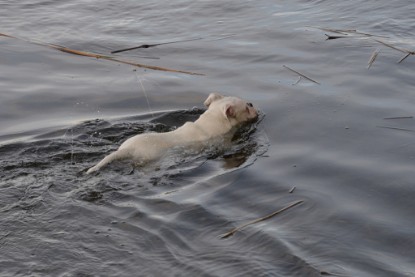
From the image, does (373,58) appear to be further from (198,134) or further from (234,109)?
(198,134)

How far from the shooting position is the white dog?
27.7 ft

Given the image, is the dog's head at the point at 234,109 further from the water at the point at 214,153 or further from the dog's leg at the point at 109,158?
the dog's leg at the point at 109,158

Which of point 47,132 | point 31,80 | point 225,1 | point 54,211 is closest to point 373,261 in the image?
point 54,211

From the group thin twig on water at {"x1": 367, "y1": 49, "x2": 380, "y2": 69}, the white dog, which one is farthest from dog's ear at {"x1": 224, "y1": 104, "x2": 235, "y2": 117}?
thin twig on water at {"x1": 367, "y1": 49, "x2": 380, "y2": 69}

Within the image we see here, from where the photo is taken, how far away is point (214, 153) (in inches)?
358

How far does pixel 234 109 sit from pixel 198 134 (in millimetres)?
629

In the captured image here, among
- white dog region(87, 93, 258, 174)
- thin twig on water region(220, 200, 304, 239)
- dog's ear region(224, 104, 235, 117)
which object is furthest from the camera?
dog's ear region(224, 104, 235, 117)

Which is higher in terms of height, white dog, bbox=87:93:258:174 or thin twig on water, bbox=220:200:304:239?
white dog, bbox=87:93:258:174

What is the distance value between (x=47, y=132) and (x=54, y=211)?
2540mm

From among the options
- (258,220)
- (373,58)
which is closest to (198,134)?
(258,220)

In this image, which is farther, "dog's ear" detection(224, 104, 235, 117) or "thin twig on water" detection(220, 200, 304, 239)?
"dog's ear" detection(224, 104, 235, 117)

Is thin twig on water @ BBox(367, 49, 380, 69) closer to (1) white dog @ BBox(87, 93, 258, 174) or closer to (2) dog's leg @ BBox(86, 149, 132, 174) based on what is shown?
(1) white dog @ BBox(87, 93, 258, 174)

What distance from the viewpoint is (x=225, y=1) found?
1650 centimetres

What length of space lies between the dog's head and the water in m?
0.22
